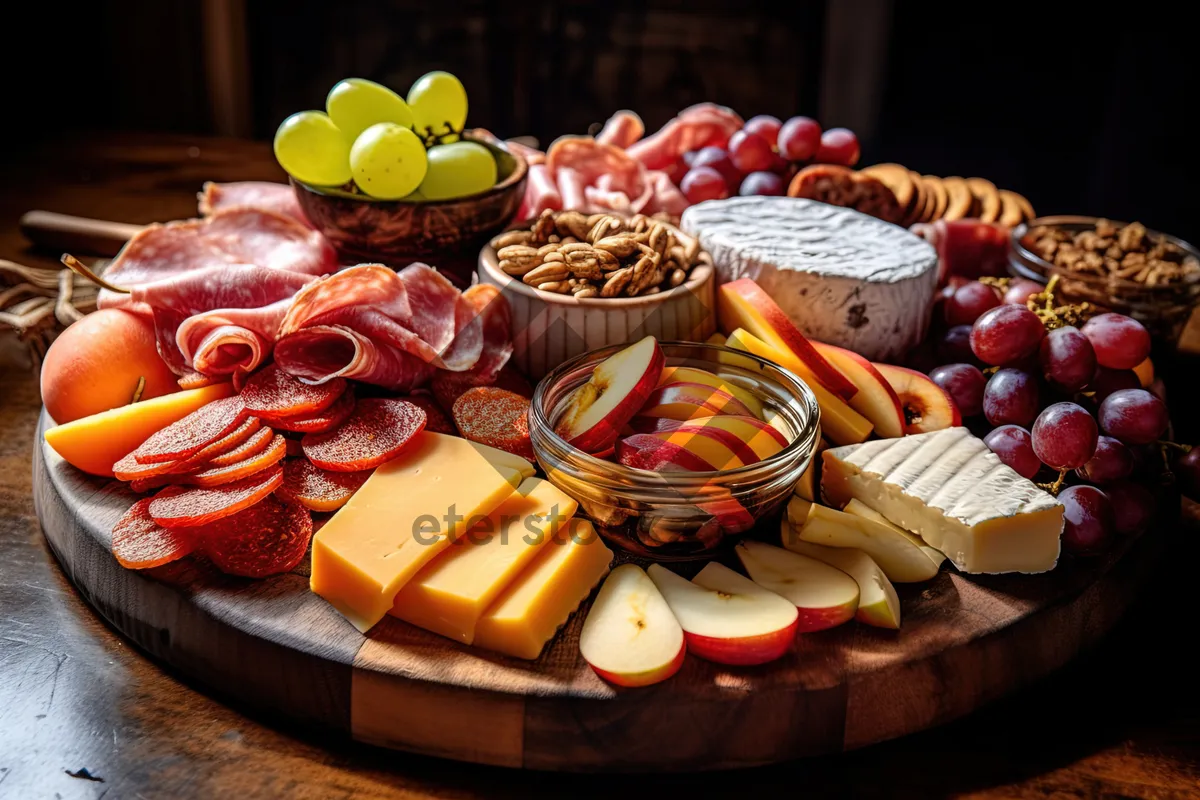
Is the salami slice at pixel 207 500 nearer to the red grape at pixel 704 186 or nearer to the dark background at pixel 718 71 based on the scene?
the red grape at pixel 704 186

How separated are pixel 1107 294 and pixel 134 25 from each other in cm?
Answer: 326

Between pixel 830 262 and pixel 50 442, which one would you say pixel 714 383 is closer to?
pixel 830 262

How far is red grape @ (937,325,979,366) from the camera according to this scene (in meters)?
1.54

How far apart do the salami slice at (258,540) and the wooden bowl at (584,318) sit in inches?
18.0

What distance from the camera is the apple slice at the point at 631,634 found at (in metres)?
0.93

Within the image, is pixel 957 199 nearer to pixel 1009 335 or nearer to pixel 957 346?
pixel 957 346

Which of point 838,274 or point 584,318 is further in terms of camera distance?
point 838,274

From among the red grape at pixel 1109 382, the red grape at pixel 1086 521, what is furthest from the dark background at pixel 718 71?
the red grape at pixel 1086 521

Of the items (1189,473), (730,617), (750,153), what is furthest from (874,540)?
(750,153)

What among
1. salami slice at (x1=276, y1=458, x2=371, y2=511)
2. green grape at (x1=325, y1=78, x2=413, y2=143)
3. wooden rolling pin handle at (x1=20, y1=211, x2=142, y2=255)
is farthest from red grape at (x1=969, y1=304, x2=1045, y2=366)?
wooden rolling pin handle at (x1=20, y1=211, x2=142, y2=255)

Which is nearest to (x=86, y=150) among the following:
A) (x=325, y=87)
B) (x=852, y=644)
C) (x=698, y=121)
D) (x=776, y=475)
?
(x=325, y=87)

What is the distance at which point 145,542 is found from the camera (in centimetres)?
107

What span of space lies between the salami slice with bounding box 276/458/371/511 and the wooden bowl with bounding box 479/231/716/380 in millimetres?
358

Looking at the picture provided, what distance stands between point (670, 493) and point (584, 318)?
15.8 inches
